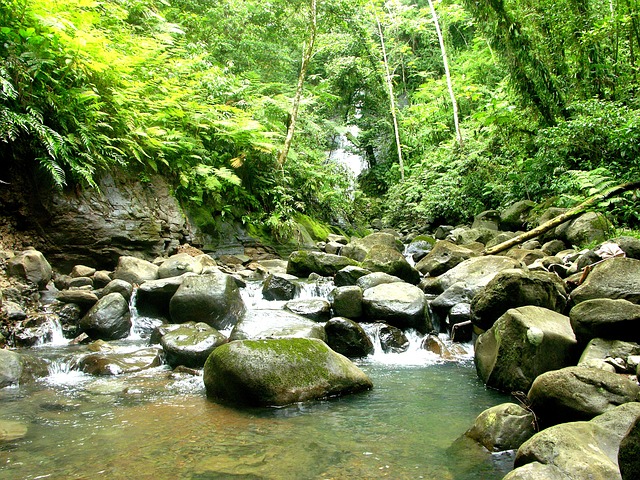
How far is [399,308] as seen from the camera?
721 cm

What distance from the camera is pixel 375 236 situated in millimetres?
12820

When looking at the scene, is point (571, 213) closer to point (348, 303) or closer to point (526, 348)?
point (348, 303)

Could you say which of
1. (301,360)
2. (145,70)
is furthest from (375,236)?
(301,360)

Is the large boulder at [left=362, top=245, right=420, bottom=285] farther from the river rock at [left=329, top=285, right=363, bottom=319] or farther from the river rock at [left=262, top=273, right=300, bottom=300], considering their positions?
the river rock at [left=329, top=285, right=363, bottom=319]

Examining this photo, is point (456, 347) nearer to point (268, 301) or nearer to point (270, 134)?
point (268, 301)

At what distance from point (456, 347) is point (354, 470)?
4040mm

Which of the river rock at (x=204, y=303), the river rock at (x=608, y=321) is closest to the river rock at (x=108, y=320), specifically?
the river rock at (x=204, y=303)

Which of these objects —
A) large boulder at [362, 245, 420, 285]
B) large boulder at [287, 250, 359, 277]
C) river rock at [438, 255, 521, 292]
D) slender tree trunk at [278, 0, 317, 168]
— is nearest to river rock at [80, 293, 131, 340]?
large boulder at [287, 250, 359, 277]

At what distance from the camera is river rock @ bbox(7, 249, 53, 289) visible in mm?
7156

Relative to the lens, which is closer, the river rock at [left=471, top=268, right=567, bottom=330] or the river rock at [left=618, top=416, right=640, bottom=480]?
the river rock at [left=618, top=416, right=640, bottom=480]

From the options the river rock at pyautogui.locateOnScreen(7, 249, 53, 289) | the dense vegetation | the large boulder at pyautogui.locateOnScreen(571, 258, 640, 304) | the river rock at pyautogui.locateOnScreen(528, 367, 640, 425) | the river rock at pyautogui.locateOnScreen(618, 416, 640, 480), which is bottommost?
the river rock at pyautogui.locateOnScreen(528, 367, 640, 425)

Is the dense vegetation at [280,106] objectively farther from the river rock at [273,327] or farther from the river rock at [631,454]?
the river rock at [631,454]

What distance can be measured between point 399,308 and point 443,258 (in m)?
3.55

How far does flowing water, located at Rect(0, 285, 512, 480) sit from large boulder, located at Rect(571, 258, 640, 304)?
6.17ft
